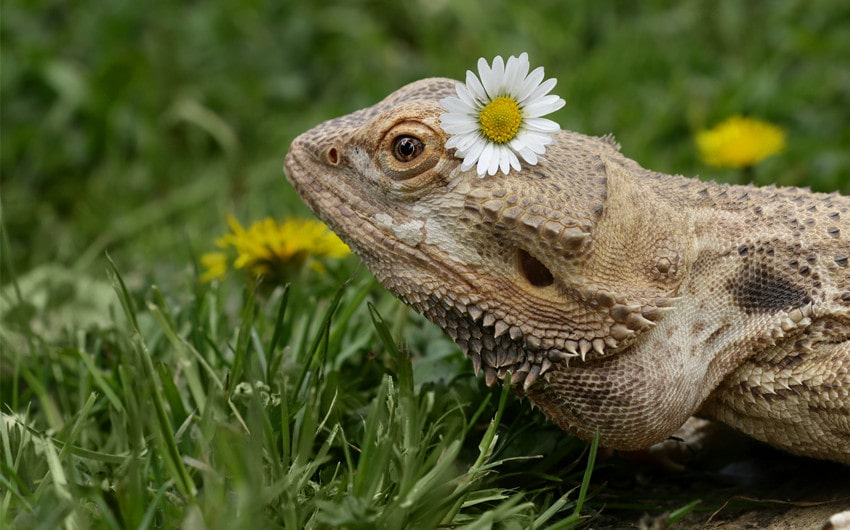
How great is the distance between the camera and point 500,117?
3.52 meters

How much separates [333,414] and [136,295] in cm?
179

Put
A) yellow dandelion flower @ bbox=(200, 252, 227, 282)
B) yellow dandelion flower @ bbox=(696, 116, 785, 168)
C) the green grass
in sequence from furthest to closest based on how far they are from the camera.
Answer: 1. yellow dandelion flower @ bbox=(696, 116, 785, 168)
2. yellow dandelion flower @ bbox=(200, 252, 227, 282)
3. the green grass

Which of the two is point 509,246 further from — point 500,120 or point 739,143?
point 739,143

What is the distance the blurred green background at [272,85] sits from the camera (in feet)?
23.9

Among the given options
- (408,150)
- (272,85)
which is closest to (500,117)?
(408,150)

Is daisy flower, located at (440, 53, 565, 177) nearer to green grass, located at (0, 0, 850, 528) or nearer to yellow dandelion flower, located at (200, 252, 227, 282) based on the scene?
green grass, located at (0, 0, 850, 528)

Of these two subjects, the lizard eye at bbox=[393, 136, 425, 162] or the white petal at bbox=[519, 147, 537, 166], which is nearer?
the white petal at bbox=[519, 147, 537, 166]

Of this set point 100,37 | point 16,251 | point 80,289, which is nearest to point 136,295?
point 80,289

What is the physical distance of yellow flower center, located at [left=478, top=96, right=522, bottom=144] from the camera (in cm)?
349

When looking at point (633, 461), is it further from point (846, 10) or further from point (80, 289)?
point (846, 10)

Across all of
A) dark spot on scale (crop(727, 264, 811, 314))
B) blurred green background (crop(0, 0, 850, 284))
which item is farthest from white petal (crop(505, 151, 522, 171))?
blurred green background (crop(0, 0, 850, 284))

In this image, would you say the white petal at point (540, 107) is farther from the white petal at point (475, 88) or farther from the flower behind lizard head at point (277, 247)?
the flower behind lizard head at point (277, 247)

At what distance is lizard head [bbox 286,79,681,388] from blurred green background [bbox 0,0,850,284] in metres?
3.18

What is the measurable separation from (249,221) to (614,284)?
3323mm
